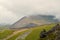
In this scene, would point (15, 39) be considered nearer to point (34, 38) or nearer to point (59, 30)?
point (34, 38)

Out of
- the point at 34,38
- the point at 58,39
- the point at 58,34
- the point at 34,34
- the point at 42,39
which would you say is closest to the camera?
the point at 58,39

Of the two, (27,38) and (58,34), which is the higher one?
(27,38)

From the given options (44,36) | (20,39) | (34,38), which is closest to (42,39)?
(44,36)

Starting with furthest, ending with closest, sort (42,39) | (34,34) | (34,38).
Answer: (34,34)
(34,38)
(42,39)

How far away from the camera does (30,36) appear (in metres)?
196

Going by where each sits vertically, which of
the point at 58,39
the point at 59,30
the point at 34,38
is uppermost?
the point at 34,38

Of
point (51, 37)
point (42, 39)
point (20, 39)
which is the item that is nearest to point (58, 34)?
point (51, 37)

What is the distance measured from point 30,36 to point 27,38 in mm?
6653

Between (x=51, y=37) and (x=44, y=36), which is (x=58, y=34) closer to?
(x=51, y=37)

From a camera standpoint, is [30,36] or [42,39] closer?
[42,39]

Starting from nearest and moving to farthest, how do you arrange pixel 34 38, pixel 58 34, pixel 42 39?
1. pixel 58 34
2. pixel 42 39
3. pixel 34 38

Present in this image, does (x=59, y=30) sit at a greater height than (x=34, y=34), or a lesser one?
lesser

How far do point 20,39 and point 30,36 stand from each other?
11538mm

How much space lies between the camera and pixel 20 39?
198m
